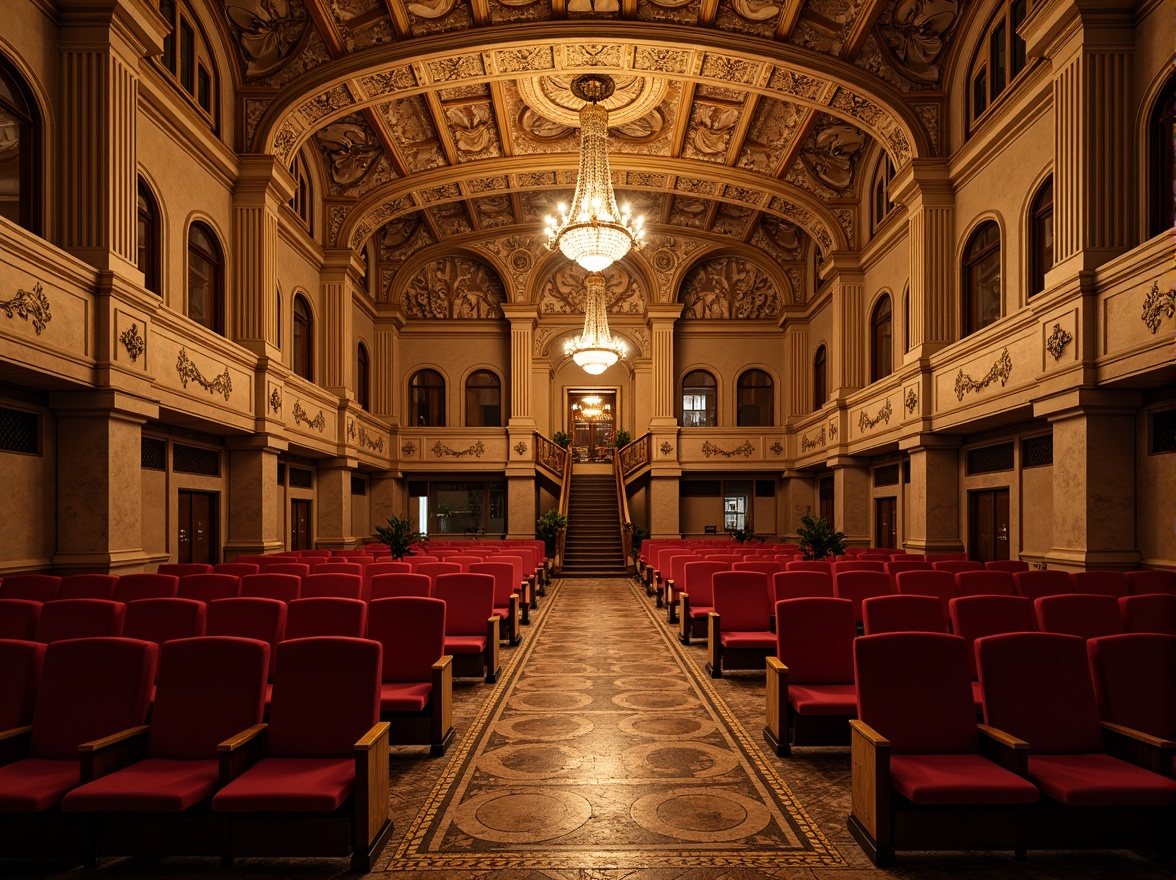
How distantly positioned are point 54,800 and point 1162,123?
10273 millimetres

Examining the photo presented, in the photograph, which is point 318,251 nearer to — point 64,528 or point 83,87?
point 83,87

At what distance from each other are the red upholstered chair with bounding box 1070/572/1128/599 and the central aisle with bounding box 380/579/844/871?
3241 mm

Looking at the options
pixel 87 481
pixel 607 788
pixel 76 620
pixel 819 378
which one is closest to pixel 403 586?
pixel 76 620

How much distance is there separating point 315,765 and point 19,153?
24.3ft

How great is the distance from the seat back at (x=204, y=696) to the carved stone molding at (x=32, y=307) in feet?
14.6

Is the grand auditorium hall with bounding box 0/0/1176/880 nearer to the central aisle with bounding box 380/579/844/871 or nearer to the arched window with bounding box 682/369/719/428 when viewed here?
the central aisle with bounding box 380/579/844/871

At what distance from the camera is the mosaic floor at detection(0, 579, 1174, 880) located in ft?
11.4

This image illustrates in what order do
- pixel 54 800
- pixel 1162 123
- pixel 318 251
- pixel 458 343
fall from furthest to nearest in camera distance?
pixel 458 343 → pixel 318 251 → pixel 1162 123 → pixel 54 800

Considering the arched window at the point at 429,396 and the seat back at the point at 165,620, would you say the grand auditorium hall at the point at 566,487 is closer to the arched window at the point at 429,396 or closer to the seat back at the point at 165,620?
the seat back at the point at 165,620

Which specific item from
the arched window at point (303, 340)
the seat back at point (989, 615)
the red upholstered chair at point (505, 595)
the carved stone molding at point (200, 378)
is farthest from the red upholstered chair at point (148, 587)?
the arched window at point (303, 340)

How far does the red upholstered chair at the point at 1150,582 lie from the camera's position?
6.57 m

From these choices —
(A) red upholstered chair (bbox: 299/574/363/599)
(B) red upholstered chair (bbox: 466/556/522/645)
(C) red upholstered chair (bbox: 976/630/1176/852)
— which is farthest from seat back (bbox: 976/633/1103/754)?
(B) red upholstered chair (bbox: 466/556/522/645)

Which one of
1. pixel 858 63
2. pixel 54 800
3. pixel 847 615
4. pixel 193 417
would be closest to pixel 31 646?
pixel 54 800

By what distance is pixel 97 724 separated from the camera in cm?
373
